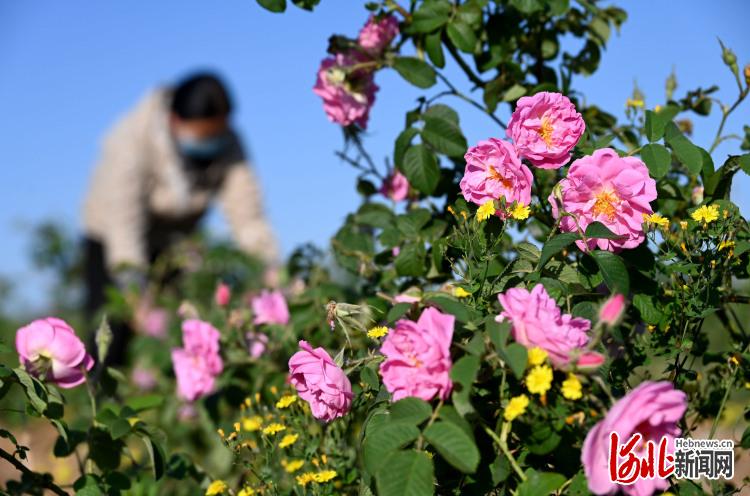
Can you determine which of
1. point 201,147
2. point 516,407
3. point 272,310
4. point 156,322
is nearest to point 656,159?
point 516,407

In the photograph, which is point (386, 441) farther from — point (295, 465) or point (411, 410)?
point (295, 465)

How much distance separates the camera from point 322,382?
1.13 metres

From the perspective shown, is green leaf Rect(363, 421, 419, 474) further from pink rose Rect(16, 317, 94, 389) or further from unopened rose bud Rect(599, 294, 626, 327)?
pink rose Rect(16, 317, 94, 389)

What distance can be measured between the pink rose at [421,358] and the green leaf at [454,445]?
5 cm

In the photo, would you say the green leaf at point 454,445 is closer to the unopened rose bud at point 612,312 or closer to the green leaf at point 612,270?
the unopened rose bud at point 612,312

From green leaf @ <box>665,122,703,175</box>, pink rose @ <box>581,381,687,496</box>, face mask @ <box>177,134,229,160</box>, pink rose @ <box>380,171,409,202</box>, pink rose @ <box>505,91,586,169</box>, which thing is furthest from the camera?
face mask @ <box>177,134,229,160</box>

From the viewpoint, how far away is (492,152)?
1.23 m

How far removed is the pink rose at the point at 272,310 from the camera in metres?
2.01

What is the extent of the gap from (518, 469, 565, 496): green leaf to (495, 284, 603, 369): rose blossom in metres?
0.15

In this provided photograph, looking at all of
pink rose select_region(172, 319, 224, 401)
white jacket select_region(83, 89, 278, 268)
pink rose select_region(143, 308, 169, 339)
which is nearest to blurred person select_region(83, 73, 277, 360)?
white jacket select_region(83, 89, 278, 268)

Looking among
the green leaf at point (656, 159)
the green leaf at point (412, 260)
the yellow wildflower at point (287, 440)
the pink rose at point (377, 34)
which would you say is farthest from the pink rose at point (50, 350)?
the green leaf at point (656, 159)

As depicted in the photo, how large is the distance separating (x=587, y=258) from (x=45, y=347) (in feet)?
3.16

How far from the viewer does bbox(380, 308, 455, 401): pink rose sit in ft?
3.27

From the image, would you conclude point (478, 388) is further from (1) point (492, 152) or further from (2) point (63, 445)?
(2) point (63, 445)
